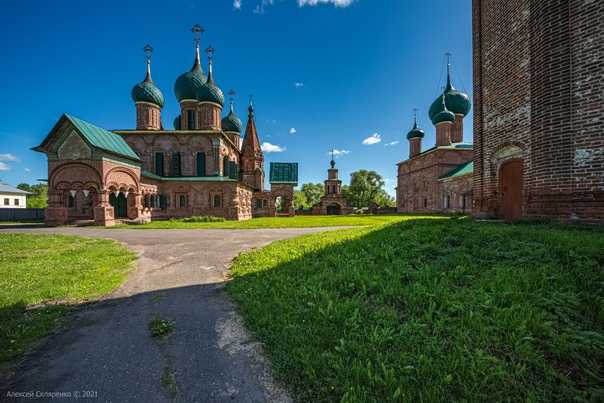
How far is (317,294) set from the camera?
3.53m

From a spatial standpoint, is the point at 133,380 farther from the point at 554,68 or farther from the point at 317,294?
the point at 554,68

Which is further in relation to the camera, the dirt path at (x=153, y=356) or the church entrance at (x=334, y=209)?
the church entrance at (x=334, y=209)

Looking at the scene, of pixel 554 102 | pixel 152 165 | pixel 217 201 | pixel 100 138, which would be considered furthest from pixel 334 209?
pixel 554 102

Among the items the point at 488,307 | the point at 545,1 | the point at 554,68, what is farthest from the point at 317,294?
the point at 545,1

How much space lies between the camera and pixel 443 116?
107 feet

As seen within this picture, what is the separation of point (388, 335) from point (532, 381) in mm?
1082

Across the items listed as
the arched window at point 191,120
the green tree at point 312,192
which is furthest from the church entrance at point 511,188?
the green tree at point 312,192

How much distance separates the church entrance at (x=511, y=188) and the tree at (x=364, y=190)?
46129mm

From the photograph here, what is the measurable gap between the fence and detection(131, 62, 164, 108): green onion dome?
17.3 meters

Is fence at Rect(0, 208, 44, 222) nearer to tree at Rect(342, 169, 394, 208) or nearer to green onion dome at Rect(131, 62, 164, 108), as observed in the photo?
Result: green onion dome at Rect(131, 62, 164, 108)

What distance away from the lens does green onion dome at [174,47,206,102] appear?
27.4 m

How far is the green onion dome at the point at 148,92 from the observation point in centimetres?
2581

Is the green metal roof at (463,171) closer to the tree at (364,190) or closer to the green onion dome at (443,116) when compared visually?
the green onion dome at (443,116)

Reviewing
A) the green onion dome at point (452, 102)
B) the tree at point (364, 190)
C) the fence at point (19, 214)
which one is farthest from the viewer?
the tree at point (364, 190)
